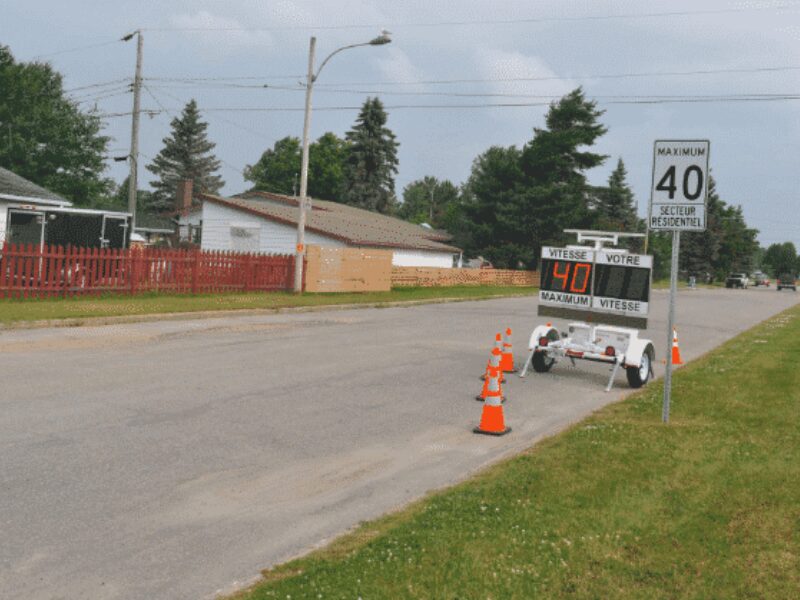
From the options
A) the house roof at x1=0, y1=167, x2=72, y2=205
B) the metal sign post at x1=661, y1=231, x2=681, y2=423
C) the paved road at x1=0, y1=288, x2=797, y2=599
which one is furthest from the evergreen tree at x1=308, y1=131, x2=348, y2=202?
the metal sign post at x1=661, y1=231, x2=681, y2=423

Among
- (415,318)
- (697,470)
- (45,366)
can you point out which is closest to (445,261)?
(415,318)

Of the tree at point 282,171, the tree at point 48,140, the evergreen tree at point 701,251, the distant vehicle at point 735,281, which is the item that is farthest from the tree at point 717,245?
the tree at point 48,140

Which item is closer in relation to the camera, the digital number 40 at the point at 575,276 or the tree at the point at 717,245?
the digital number 40 at the point at 575,276

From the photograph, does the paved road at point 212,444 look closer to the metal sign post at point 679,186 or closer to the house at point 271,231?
the metal sign post at point 679,186

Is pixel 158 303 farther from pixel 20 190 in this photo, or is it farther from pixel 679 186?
pixel 679 186

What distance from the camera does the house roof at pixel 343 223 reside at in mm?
39125

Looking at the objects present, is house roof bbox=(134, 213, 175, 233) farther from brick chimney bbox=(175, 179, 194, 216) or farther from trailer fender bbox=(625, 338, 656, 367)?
trailer fender bbox=(625, 338, 656, 367)

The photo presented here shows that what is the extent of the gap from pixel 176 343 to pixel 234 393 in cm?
509

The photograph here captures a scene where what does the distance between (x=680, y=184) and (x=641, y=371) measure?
4.68 meters

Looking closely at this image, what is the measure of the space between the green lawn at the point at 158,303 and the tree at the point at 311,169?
54245 mm

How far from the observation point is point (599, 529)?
5254 mm

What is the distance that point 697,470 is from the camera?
22.2 ft

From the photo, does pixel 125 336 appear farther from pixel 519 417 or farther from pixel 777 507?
pixel 777 507

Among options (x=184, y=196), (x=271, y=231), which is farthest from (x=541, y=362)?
(x=184, y=196)
